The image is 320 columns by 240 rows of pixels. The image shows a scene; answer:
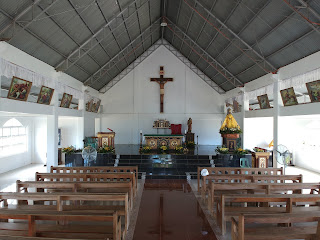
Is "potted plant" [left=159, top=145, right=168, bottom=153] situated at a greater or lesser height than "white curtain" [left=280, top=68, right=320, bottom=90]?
lesser

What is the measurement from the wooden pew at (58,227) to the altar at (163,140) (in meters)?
11.9

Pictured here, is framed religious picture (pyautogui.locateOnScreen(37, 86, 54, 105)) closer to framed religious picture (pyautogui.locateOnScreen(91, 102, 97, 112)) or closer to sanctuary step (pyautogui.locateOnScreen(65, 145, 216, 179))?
sanctuary step (pyautogui.locateOnScreen(65, 145, 216, 179))

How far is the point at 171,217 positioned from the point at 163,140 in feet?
32.7

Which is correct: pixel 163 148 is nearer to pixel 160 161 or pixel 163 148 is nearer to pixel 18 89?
pixel 160 161

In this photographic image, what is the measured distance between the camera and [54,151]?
483 inches

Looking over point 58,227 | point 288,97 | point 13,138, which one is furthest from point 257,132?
point 58,227

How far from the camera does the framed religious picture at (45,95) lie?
1114 cm

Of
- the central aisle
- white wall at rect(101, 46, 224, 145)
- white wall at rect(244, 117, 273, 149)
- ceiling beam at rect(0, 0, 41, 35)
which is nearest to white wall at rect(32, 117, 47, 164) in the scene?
white wall at rect(101, 46, 224, 145)

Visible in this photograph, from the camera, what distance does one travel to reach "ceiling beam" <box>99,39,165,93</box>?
20.7 metres

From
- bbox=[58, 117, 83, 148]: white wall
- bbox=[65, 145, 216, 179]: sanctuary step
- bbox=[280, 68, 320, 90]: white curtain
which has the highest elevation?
bbox=[280, 68, 320, 90]: white curtain

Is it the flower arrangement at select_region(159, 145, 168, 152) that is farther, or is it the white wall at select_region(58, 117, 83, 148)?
the white wall at select_region(58, 117, 83, 148)

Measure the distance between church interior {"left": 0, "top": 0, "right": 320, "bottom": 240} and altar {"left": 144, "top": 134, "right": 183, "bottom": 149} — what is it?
0.07 metres

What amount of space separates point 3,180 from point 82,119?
603 centimetres

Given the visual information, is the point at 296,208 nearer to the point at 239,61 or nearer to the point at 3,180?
the point at 239,61
